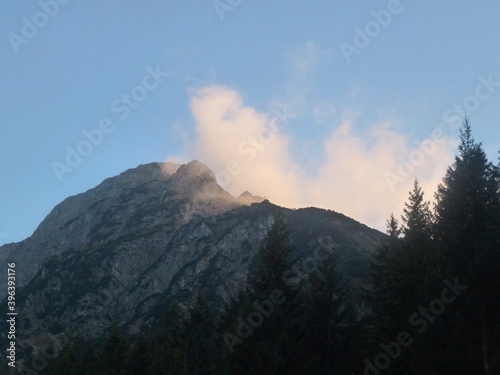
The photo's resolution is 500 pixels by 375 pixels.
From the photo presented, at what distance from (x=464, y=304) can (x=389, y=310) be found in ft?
22.0

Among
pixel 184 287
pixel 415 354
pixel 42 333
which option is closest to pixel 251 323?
pixel 415 354

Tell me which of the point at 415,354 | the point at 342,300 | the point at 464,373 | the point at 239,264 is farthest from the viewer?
the point at 239,264

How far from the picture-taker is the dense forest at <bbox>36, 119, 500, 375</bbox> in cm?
2030

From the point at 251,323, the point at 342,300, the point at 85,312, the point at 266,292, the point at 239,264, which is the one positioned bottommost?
the point at 85,312

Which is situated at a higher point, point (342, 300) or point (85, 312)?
point (342, 300)

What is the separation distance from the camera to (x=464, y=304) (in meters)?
20.5

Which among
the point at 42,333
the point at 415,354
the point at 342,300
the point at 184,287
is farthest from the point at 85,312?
the point at 415,354

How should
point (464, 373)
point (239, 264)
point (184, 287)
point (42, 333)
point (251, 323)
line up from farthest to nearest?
point (239, 264)
point (184, 287)
point (42, 333)
point (251, 323)
point (464, 373)

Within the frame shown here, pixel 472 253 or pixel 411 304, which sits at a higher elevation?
pixel 472 253

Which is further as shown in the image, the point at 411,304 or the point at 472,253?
the point at 411,304

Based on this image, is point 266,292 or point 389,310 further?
point 266,292

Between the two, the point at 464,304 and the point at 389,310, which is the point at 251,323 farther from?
the point at 464,304

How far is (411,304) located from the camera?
26.7 meters

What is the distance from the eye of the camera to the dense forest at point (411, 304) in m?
20.3
